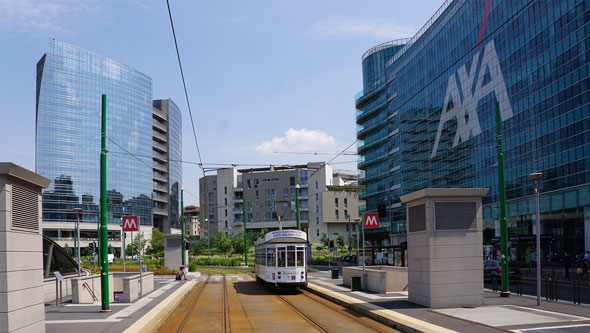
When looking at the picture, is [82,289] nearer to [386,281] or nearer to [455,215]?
[386,281]

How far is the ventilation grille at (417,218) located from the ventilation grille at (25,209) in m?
12.1

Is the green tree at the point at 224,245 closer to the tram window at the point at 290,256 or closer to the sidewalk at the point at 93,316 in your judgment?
the tram window at the point at 290,256

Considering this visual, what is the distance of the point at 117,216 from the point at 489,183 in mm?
79209

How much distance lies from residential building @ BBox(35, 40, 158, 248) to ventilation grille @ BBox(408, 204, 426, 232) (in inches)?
3784

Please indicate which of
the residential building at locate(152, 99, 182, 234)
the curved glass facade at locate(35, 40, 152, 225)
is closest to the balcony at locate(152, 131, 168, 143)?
the residential building at locate(152, 99, 182, 234)

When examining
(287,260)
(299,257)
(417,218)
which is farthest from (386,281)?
(417,218)

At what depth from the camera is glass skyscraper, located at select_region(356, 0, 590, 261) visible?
51.8 metres

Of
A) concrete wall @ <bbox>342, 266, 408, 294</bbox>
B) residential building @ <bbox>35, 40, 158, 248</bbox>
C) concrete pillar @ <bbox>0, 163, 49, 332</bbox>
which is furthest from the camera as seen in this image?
residential building @ <bbox>35, 40, 158, 248</bbox>

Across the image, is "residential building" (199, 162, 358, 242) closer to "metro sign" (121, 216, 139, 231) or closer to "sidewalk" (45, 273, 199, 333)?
"metro sign" (121, 216, 139, 231)

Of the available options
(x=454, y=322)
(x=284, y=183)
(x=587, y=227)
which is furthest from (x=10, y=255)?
(x=284, y=183)

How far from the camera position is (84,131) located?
113 meters

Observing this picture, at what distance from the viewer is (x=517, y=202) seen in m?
62.2

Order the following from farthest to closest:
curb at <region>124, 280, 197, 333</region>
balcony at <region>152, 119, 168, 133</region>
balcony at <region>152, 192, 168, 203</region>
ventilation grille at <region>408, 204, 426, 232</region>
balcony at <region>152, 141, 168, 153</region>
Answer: balcony at <region>152, 119, 168, 133</region>, balcony at <region>152, 192, 168, 203</region>, balcony at <region>152, 141, 168, 153</region>, ventilation grille at <region>408, 204, 426, 232</region>, curb at <region>124, 280, 197, 333</region>

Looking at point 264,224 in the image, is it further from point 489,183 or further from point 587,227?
point 587,227
